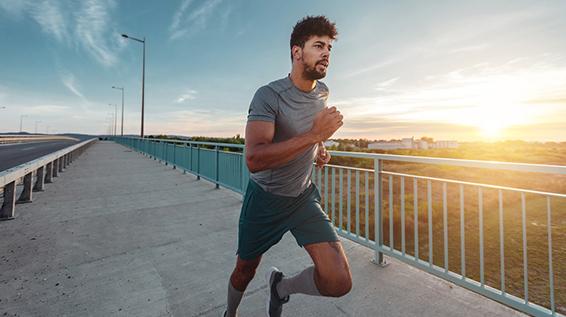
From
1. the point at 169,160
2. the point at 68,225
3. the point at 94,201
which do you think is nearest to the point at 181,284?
the point at 68,225

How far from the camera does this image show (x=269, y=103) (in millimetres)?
1564

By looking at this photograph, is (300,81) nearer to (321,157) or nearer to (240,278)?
(321,157)

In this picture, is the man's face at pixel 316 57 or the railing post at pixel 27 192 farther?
the railing post at pixel 27 192

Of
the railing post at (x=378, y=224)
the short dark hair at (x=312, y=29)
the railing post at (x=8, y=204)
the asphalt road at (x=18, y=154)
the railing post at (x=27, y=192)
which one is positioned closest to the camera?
the short dark hair at (x=312, y=29)

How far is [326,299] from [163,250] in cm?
203

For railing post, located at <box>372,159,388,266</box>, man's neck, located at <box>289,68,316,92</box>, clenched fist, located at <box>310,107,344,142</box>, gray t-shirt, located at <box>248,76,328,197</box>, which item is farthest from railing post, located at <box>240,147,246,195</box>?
clenched fist, located at <box>310,107,344,142</box>

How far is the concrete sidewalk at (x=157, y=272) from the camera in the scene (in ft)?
7.44

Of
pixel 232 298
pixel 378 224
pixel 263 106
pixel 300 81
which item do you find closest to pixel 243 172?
pixel 378 224

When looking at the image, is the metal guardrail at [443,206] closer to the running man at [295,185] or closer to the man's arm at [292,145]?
the running man at [295,185]

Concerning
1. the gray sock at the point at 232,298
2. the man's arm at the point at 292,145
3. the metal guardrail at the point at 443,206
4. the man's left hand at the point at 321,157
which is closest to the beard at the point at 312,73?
the man's arm at the point at 292,145

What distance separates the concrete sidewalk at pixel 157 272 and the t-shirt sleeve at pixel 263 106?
1.58 meters

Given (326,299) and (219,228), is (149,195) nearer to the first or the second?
(219,228)

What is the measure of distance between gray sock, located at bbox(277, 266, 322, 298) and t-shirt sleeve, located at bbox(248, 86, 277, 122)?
98cm

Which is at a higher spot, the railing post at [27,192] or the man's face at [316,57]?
the man's face at [316,57]
